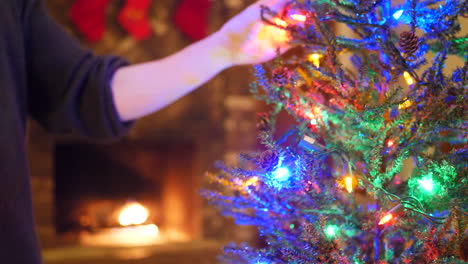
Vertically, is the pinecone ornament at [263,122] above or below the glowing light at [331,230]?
above

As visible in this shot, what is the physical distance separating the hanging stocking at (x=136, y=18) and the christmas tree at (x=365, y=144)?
6.52 feet

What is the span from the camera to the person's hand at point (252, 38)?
22.1 inches

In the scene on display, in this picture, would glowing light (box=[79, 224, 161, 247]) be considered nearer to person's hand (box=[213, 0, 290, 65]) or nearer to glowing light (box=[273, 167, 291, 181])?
person's hand (box=[213, 0, 290, 65])

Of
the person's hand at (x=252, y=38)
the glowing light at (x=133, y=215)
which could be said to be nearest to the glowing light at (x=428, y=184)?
the person's hand at (x=252, y=38)

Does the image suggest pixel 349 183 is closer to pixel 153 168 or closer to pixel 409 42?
pixel 409 42

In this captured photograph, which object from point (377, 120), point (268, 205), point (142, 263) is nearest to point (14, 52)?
point (268, 205)

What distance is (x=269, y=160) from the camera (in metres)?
0.40

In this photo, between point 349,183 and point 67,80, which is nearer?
point 349,183

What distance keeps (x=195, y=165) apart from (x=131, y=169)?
1.54 ft

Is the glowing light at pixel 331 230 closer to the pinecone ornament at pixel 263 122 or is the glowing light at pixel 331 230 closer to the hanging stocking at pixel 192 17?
the pinecone ornament at pixel 263 122

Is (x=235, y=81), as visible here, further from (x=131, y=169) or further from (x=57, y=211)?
(x=57, y=211)

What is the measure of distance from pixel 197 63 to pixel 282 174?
339mm

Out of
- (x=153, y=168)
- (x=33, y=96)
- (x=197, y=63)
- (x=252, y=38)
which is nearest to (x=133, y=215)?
(x=153, y=168)

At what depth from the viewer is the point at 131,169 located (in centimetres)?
280
